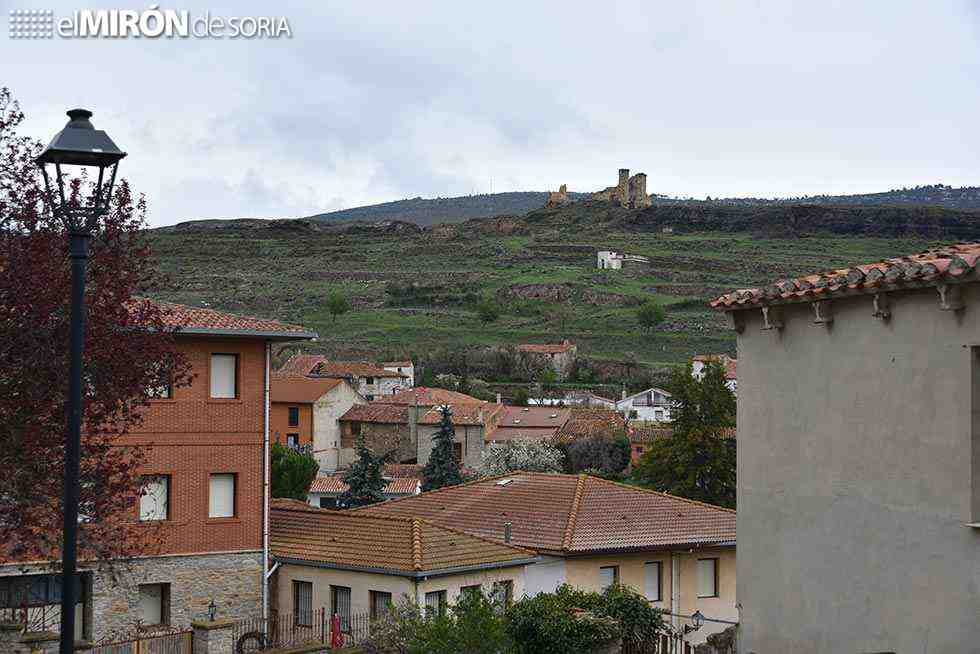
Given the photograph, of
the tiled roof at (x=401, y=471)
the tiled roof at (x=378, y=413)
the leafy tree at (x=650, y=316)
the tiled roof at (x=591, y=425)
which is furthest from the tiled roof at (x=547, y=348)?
the tiled roof at (x=401, y=471)

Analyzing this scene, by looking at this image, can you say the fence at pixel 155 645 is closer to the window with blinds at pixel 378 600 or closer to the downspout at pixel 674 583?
the window with blinds at pixel 378 600

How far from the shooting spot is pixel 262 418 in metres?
26.6

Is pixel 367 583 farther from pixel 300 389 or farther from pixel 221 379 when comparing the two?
pixel 300 389

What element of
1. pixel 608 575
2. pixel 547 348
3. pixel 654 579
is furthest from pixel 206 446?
pixel 547 348

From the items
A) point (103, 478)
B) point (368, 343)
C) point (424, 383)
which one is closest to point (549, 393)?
point (424, 383)

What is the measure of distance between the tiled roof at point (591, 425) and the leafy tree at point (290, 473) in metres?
24.1

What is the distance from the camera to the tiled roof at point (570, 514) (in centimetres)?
2933

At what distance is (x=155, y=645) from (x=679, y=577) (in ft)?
48.4

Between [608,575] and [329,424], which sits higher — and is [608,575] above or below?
above

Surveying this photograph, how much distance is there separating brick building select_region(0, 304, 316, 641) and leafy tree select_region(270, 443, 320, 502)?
100.0 feet

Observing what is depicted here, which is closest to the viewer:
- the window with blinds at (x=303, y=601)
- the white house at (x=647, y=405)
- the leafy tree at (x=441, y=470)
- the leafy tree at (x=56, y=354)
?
the leafy tree at (x=56, y=354)

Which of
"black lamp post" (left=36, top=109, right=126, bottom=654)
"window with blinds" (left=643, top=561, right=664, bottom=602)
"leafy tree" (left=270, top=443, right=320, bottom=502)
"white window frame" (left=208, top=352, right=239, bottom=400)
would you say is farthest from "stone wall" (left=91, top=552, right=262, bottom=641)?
"leafy tree" (left=270, top=443, right=320, bottom=502)

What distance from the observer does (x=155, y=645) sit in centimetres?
1909

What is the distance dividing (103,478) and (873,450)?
814 centimetres
